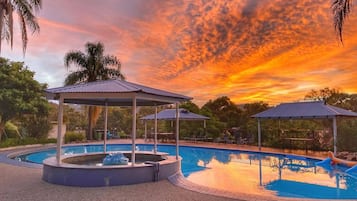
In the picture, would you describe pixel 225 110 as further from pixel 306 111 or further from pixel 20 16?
pixel 20 16

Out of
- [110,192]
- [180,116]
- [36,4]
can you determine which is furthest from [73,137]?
[110,192]

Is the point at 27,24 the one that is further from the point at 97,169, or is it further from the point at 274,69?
the point at 274,69

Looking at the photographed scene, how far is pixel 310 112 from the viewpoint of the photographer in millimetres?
14797

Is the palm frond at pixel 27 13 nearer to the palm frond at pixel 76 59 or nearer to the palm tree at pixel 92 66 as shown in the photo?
the palm tree at pixel 92 66

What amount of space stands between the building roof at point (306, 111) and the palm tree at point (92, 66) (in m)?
13.2

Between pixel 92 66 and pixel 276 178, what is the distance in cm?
1734

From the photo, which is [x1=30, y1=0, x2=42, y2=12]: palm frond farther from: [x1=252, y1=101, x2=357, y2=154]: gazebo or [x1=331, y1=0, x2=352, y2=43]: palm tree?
[x1=252, y1=101, x2=357, y2=154]: gazebo

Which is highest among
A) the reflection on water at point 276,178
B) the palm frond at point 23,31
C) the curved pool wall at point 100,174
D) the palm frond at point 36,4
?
the palm frond at point 36,4

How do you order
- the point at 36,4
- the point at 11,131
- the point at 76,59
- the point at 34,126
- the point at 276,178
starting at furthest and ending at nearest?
the point at 76,59, the point at 34,126, the point at 11,131, the point at 36,4, the point at 276,178

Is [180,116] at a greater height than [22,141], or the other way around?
[180,116]

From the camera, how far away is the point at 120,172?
749cm

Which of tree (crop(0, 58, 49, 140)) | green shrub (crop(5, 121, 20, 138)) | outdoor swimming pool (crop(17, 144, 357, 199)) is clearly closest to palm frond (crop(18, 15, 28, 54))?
outdoor swimming pool (crop(17, 144, 357, 199))

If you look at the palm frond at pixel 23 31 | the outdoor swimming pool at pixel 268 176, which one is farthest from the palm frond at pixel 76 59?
the palm frond at pixel 23 31

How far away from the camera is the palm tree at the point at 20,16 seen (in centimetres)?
906
